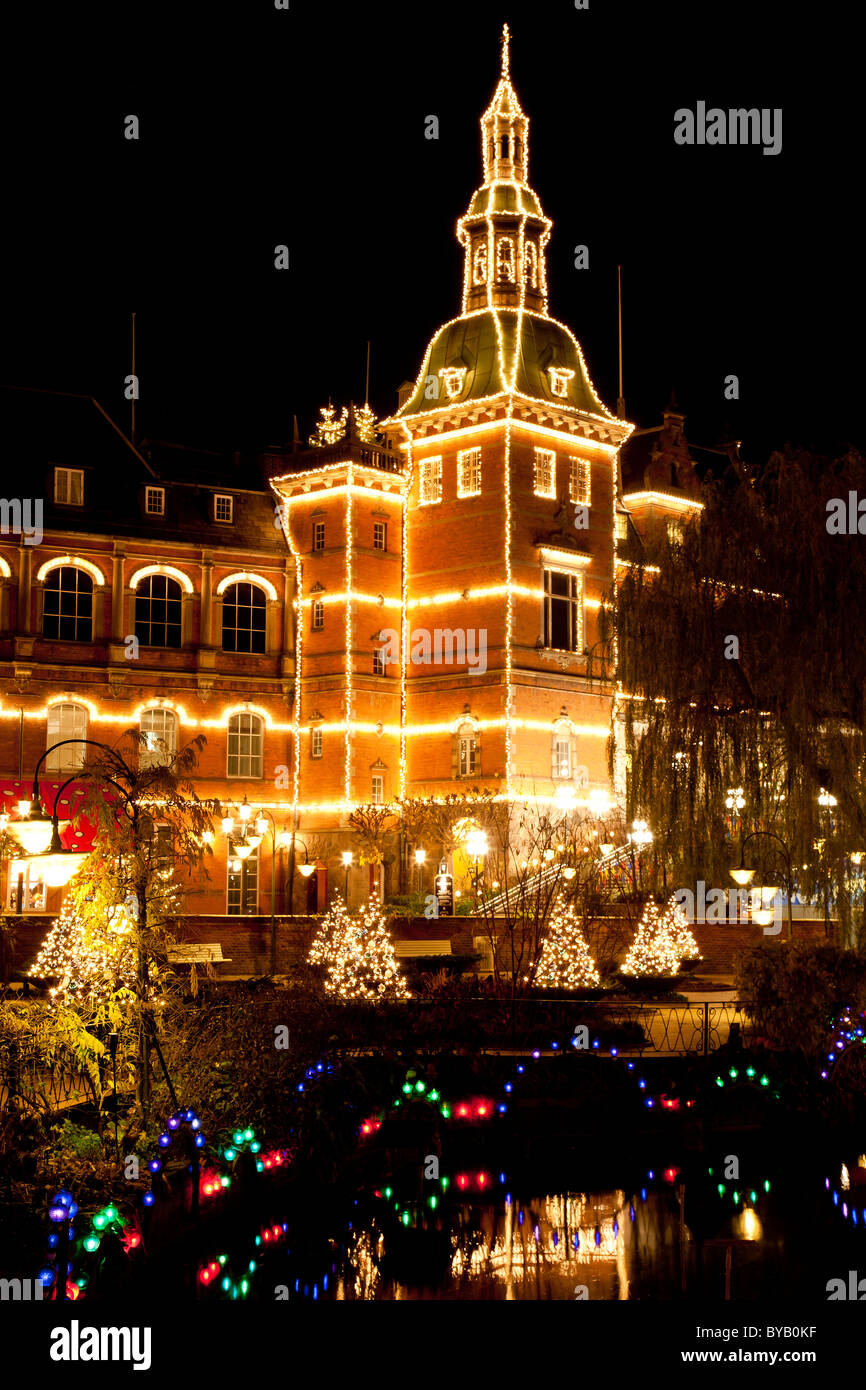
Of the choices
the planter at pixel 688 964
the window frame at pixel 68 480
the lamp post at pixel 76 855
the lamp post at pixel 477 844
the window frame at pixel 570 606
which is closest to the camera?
the lamp post at pixel 76 855

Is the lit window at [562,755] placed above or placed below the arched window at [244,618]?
below

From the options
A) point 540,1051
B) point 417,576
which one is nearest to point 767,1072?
point 540,1051

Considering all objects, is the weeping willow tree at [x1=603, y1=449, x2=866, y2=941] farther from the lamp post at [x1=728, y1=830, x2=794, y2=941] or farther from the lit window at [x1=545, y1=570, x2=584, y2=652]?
the lit window at [x1=545, y1=570, x2=584, y2=652]

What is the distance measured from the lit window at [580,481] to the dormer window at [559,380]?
2319 mm

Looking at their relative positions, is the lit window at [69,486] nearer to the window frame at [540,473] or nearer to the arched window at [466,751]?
the arched window at [466,751]

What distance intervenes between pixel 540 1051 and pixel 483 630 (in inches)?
1016

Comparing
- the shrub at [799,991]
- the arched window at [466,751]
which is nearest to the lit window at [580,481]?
the arched window at [466,751]

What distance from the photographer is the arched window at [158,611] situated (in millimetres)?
52125

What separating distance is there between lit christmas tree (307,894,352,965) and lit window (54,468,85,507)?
2710 centimetres

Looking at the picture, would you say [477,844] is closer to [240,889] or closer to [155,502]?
[240,889]

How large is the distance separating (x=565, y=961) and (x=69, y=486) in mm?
29636

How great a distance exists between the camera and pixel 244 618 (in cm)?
5375

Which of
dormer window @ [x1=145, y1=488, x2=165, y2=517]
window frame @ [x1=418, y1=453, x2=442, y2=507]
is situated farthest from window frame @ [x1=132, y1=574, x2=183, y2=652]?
window frame @ [x1=418, y1=453, x2=442, y2=507]

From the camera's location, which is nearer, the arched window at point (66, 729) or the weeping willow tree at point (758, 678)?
the weeping willow tree at point (758, 678)
